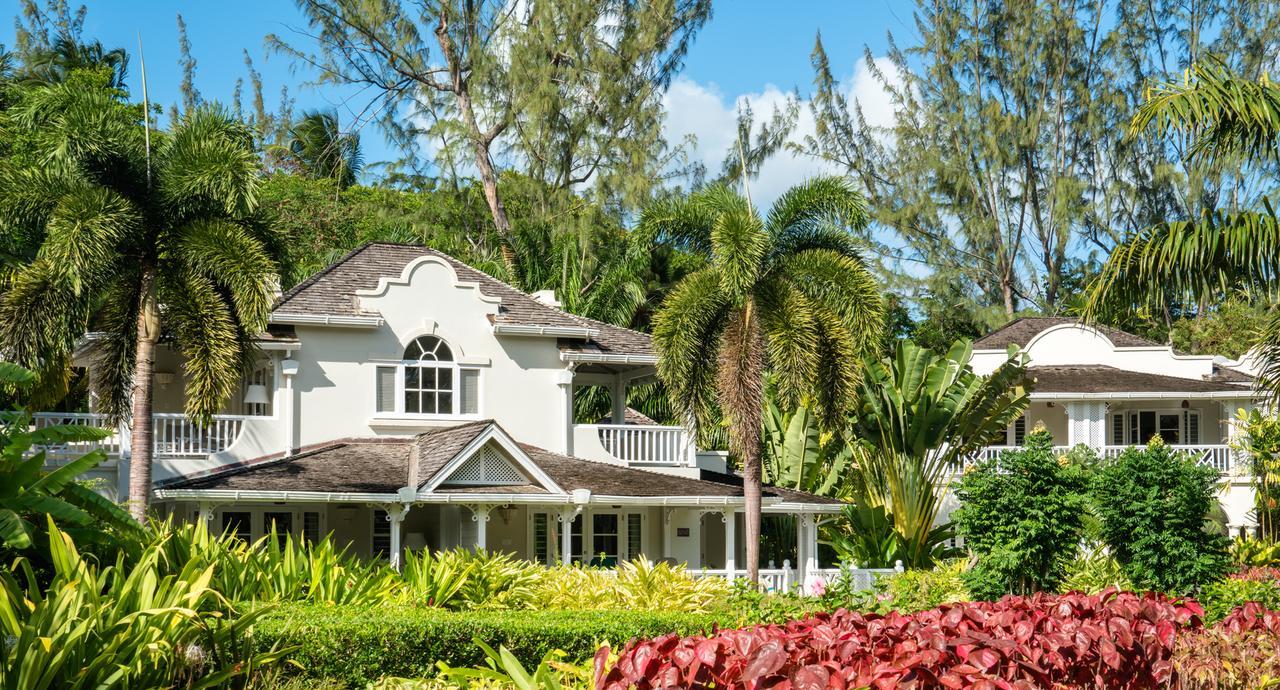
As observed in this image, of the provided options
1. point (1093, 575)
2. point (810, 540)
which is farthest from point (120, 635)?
point (810, 540)

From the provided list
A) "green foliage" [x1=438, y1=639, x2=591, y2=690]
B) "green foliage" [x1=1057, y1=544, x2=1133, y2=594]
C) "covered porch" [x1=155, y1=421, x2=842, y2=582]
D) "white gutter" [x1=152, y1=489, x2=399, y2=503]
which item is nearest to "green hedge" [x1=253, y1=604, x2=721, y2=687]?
"green foliage" [x1=438, y1=639, x2=591, y2=690]

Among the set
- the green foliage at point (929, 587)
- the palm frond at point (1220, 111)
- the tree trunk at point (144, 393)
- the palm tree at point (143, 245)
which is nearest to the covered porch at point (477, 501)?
the tree trunk at point (144, 393)

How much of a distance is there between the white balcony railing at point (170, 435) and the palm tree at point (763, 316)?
8508 millimetres

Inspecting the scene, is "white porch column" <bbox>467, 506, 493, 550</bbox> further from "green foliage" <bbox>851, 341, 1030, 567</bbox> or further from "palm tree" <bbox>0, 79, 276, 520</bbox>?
"green foliage" <bbox>851, 341, 1030, 567</bbox>

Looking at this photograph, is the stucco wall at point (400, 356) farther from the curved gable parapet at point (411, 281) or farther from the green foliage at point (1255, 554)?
the green foliage at point (1255, 554)

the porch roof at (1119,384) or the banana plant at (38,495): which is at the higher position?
the porch roof at (1119,384)

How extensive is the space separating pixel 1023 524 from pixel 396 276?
13740 millimetres

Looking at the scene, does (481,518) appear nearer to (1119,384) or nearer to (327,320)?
(327,320)

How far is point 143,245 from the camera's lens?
21438 mm

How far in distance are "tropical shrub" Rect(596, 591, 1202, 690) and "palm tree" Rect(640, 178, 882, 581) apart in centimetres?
1237

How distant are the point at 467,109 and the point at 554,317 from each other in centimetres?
1598

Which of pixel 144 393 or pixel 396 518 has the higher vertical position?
pixel 144 393

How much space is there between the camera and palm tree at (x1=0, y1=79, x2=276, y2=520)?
2042 centimetres

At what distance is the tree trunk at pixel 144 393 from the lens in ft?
70.1
